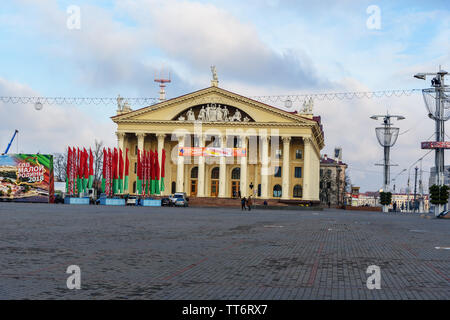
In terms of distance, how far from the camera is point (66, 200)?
67.2 m

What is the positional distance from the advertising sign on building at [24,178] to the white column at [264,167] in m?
28.3

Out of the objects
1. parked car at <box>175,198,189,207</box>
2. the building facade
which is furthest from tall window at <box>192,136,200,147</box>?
the building facade

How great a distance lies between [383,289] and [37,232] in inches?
504

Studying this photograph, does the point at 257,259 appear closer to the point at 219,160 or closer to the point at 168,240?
the point at 168,240

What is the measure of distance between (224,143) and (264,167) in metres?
6.48

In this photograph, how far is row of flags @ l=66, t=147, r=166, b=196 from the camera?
213 ft

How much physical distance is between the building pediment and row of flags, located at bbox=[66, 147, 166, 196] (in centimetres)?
709

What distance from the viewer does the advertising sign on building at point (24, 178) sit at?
2682 inches

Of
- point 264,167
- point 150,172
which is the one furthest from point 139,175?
point 264,167

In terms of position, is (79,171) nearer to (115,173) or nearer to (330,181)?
(115,173)

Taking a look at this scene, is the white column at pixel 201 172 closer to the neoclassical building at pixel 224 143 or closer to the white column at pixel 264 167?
the neoclassical building at pixel 224 143

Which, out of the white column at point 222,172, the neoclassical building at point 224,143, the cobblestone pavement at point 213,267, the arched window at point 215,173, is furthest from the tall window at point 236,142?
the cobblestone pavement at point 213,267

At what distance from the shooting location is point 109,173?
68.2 meters
